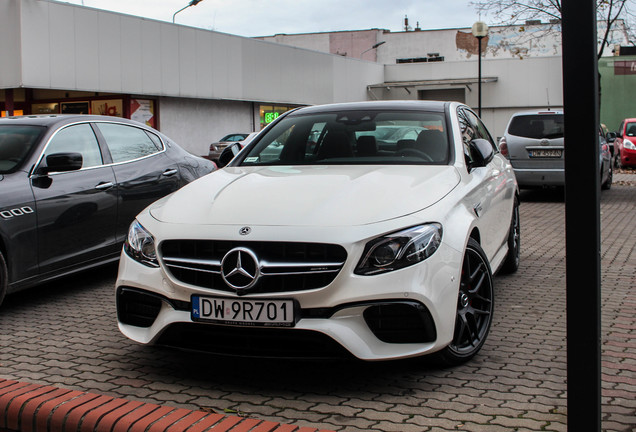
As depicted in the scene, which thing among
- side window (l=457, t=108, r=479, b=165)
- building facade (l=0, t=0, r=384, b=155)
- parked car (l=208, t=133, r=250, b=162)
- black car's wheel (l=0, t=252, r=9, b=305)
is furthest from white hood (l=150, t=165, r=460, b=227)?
parked car (l=208, t=133, r=250, b=162)

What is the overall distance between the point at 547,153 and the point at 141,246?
10.9m

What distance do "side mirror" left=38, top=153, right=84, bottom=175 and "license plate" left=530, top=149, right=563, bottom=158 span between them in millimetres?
9797

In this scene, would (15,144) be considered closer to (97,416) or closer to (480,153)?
(97,416)

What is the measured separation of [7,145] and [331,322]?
A: 3.79 metres

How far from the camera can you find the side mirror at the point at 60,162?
5.80 metres

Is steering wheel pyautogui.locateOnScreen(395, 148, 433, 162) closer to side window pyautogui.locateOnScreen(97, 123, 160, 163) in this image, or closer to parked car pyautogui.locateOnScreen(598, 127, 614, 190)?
side window pyautogui.locateOnScreen(97, 123, 160, 163)

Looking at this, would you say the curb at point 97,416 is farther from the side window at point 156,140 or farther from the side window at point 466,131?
the side window at point 156,140

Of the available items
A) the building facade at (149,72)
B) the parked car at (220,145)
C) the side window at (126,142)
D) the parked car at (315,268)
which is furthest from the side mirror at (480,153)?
the parked car at (220,145)

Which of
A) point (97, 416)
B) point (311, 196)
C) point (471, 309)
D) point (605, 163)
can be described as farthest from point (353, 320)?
point (605, 163)

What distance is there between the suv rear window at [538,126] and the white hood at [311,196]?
9.61 metres

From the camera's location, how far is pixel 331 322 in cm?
355

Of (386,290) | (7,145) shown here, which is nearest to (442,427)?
(386,290)

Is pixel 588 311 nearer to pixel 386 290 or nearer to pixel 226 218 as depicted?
pixel 386 290

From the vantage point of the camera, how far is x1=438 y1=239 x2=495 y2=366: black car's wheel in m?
4.00
